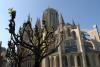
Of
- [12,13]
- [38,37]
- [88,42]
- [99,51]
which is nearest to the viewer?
[38,37]

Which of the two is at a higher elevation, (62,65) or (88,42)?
(88,42)

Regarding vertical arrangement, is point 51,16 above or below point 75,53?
above

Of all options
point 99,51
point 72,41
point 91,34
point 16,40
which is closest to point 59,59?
point 72,41

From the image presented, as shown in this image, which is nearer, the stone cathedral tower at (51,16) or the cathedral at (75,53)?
the cathedral at (75,53)

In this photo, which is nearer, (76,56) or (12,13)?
(12,13)

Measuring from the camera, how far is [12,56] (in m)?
26.6

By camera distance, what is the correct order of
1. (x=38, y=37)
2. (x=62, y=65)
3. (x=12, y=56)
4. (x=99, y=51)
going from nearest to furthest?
(x=38, y=37) → (x=12, y=56) → (x=62, y=65) → (x=99, y=51)

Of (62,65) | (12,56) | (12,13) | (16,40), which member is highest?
(12,13)

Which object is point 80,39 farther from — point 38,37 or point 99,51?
point 38,37

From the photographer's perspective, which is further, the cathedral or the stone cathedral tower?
the stone cathedral tower

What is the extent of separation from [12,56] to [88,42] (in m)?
29.4

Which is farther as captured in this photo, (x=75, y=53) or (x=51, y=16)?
(x=51, y=16)

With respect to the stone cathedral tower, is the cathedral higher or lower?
lower

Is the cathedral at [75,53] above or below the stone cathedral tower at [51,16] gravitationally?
below
